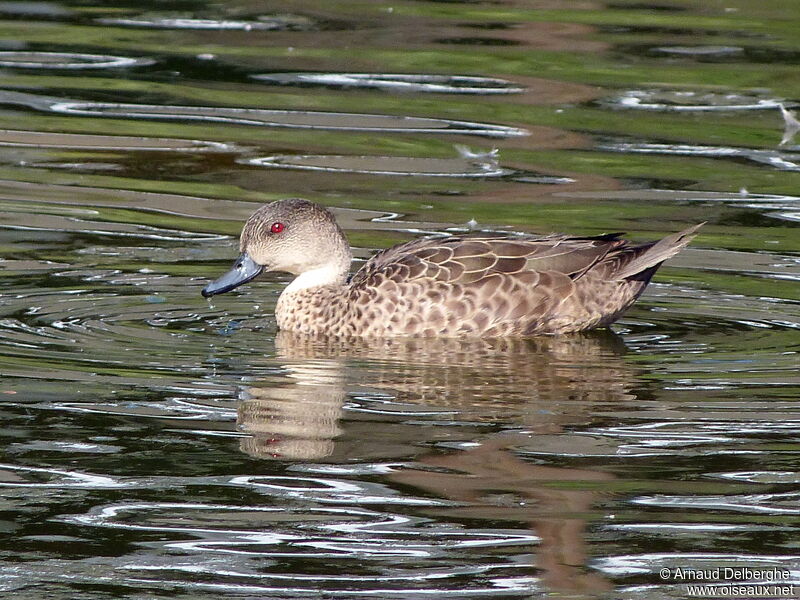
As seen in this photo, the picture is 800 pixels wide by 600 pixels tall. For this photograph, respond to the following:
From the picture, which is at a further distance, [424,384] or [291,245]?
[291,245]

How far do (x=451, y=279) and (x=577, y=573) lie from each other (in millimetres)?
3869

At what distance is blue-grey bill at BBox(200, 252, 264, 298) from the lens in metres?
9.38

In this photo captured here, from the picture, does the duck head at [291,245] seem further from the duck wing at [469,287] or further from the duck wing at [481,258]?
the duck wing at [469,287]

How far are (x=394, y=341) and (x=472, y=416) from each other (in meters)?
1.92

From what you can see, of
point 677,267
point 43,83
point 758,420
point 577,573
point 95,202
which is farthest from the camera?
point 43,83

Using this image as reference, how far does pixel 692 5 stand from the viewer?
18.4 m

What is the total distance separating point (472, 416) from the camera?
7.34 m

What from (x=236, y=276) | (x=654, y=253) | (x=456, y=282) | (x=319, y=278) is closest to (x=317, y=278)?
(x=319, y=278)

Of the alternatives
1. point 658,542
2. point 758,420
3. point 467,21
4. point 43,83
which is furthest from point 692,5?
point 658,542

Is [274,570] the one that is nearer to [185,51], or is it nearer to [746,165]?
[746,165]

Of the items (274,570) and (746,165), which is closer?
(274,570)

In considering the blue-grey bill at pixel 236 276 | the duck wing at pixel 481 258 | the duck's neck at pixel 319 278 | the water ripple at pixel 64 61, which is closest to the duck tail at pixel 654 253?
the duck wing at pixel 481 258
